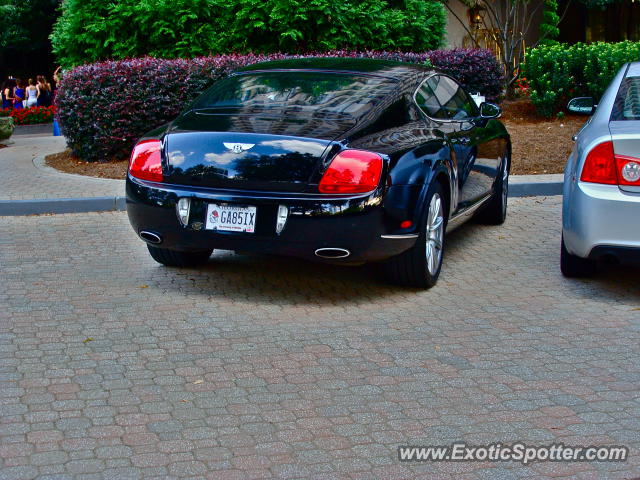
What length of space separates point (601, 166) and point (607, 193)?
186 mm

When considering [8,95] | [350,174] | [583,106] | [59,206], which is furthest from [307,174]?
[8,95]

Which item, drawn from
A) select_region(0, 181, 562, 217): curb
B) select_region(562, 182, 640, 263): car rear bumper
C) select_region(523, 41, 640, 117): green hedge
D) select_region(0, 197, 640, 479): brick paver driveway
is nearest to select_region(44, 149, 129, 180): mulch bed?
select_region(0, 181, 562, 217): curb

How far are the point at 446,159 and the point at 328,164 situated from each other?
1.20 metres

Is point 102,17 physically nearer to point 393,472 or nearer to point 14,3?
point 393,472

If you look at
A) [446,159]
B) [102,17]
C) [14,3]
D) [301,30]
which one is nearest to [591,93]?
[301,30]

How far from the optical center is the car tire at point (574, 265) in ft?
22.7

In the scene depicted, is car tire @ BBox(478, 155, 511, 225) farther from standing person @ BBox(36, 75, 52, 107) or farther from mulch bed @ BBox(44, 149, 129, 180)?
standing person @ BBox(36, 75, 52, 107)

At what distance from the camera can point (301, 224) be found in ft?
19.5

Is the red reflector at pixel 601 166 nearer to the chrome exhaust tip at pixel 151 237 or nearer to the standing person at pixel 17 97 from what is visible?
the chrome exhaust tip at pixel 151 237

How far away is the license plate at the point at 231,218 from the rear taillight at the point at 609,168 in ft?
7.19

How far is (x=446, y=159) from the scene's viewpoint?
6816 millimetres

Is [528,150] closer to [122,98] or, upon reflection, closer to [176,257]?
[122,98]

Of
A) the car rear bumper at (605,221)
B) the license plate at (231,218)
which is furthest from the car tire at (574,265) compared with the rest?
the license plate at (231,218)

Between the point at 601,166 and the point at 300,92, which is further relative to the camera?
the point at 300,92
